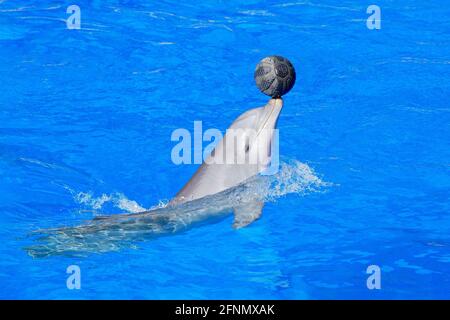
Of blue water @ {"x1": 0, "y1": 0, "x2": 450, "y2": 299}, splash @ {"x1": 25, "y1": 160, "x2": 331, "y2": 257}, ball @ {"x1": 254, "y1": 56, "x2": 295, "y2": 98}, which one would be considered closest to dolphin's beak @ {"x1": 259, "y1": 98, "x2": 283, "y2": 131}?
ball @ {"x1": 254, "y1": 56, "x2": 295, "y2": 98}

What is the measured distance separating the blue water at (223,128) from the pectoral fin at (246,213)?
0.43 m

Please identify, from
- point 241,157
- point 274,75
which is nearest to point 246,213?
point 241,157

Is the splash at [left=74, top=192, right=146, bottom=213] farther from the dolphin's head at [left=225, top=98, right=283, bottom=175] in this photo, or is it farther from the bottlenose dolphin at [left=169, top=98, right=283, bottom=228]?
the dolphin's head at [left=225, top=98, right=283, bottom=175]

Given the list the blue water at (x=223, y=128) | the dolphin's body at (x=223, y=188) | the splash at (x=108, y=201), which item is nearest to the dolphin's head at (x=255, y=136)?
the dolphin's body at (x=223, y=188)

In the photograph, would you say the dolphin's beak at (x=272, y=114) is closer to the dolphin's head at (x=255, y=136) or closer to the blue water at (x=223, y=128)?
the dolphin's head at (x=255, y=136)

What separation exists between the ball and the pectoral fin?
0.91 meters

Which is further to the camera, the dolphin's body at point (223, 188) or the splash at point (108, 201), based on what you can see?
the splash at point (108, 201)

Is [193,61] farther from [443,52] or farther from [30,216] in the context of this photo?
[30,216]

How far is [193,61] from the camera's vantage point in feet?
37.8

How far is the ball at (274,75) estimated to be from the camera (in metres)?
7.18

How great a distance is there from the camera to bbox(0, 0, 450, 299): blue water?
7359 millimetres
